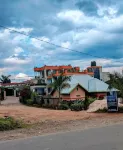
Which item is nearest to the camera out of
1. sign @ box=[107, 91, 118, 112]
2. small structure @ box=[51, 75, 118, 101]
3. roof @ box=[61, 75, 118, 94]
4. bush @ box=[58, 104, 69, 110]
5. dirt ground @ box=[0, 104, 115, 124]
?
dirt ground @ box=[0, 104, 115, 124]

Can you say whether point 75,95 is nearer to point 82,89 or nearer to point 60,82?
point 82,89

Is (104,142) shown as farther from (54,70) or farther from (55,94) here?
(54,70)

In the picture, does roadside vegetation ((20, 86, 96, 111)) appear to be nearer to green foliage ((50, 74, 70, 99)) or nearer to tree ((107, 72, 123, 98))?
green foliage ((50, 74, 70, 99))

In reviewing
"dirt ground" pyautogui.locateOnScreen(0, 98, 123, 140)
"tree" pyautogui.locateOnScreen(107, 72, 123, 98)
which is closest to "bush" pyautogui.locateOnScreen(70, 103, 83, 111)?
"tree" pyautogui.locateOnScreen(107, 72, 123, 98)

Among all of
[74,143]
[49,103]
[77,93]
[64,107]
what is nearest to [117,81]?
[64,107]

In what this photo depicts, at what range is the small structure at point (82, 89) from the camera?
168 ft

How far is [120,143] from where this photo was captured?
9867 millimetres

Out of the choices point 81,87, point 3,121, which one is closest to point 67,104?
point 81,87

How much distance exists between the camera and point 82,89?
52.6m

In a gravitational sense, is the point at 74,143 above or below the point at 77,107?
above

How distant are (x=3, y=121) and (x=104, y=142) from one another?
292 inches

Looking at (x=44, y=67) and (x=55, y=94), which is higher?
(x=44, y=67)

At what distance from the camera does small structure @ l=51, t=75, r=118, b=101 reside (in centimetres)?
5112

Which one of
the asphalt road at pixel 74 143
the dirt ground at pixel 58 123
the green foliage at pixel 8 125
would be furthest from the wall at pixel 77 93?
the asphalt road at pixel 74 143
